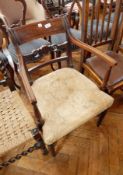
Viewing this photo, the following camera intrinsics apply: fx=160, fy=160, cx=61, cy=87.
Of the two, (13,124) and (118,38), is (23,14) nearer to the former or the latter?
(118,38)

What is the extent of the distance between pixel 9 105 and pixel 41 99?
20 centimetres

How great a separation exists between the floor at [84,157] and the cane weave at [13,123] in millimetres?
425

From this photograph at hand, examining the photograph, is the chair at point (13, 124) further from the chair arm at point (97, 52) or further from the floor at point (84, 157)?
the chair arm at point (97, 52)

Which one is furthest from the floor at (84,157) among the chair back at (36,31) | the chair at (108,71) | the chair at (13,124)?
the chair back at (36,31)

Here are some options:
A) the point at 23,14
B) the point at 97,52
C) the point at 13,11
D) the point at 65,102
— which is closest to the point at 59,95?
the point at 65,102

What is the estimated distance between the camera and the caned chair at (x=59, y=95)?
0.87 meters

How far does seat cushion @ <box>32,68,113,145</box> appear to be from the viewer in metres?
0.87

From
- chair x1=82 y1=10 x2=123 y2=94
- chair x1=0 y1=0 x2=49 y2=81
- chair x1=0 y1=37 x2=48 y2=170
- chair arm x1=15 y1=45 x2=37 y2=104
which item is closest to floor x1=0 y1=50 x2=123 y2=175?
chair x1=0 y1=37 x2=48 y2=170

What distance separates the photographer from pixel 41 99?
1.02 metres

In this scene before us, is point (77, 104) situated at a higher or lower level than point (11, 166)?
higher

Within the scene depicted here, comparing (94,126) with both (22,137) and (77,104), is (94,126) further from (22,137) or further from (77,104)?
(22,137)

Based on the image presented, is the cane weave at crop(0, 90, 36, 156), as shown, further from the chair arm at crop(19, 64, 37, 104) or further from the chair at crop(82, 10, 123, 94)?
the chair at crop(82, 10, 123, 94)

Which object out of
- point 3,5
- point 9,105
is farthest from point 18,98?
point 3,5

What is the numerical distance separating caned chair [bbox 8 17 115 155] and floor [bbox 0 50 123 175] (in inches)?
4.4
